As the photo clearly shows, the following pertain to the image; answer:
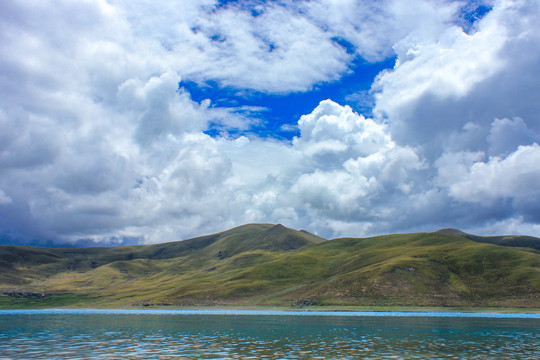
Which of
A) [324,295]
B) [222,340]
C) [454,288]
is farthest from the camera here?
[324,295]

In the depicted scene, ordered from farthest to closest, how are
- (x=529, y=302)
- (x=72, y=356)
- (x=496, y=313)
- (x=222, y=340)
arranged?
(x=529, y=302) < (x=496, y=313) < (x=222, y=340) < (x=72, y=356)

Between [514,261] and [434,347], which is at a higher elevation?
[514,261]

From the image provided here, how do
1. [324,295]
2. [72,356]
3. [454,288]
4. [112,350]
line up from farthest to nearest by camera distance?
1. [324,295]
2. [454,288]
3. [112,350]
4. [72,356]

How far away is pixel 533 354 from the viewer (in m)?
47.4

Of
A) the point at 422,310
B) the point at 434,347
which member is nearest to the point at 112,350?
the point at 434,347

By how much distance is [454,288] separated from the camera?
18125 cm

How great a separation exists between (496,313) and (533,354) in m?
109

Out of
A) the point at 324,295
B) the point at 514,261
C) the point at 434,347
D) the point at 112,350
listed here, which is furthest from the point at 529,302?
the point at 112,350

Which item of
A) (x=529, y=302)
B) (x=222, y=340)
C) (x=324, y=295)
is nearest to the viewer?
(x=222, y=340)

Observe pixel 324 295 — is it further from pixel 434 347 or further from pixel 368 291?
pixel 434 347

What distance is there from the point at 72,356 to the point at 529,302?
16150 centimetres

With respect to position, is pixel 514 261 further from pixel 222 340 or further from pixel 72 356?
pixel 72 356

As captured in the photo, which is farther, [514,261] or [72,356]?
[514,261]

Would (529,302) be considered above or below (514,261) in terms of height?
Answer: below
